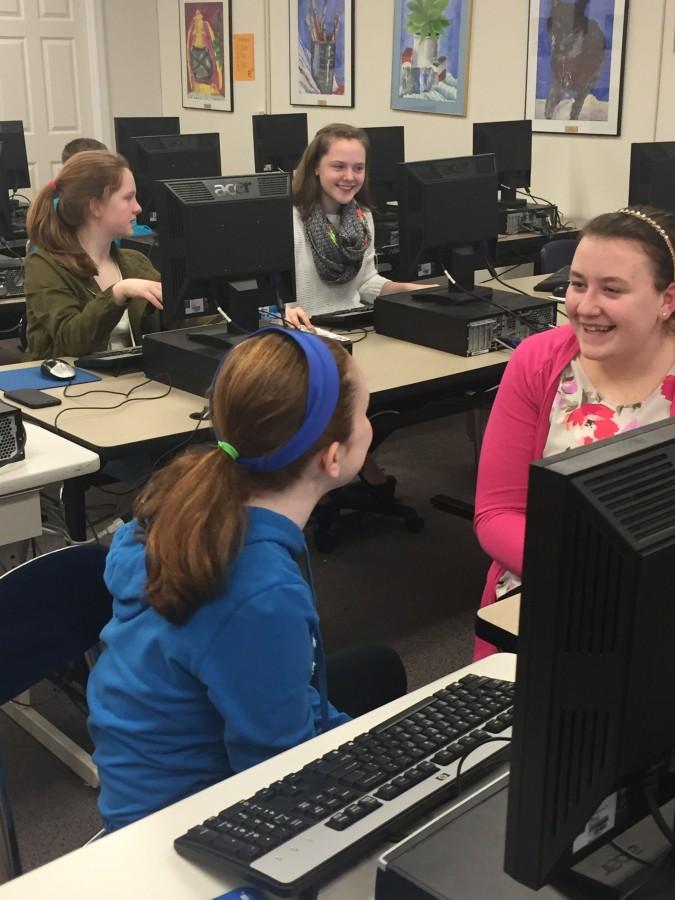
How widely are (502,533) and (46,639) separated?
2.75 feet

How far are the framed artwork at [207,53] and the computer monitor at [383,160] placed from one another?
6.60ft

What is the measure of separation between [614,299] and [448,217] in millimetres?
1272

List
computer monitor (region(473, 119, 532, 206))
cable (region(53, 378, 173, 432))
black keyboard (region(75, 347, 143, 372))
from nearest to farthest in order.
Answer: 1. cable (region(53, 378, 173, 432))
2. black keyboard (region(75, 347, 143, 372))
3. computer monitor (region(473, 119, 532, 206))

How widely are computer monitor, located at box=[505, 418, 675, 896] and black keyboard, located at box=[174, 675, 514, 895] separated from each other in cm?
28

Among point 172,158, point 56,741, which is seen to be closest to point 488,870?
point 56,741

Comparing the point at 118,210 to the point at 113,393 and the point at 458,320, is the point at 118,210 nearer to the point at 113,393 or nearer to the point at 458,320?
the point at 113,393

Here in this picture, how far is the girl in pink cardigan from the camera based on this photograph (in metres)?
1.90

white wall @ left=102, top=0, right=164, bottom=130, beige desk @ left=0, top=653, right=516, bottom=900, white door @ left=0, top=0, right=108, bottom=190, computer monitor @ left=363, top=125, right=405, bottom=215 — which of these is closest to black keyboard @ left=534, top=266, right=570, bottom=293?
computer monitor @ left=363, top=125, right=405, bottom=215

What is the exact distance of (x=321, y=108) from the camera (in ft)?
21.5

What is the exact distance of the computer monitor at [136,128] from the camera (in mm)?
5984

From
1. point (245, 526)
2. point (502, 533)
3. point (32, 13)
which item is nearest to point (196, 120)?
point (32, 13)

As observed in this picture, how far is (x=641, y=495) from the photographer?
76cm

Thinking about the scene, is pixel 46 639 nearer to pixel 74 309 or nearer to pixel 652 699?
pixel 652 699

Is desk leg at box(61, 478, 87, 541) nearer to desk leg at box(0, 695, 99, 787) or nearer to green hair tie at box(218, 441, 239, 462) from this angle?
desk leg at box(0, 695, 99, 787)
